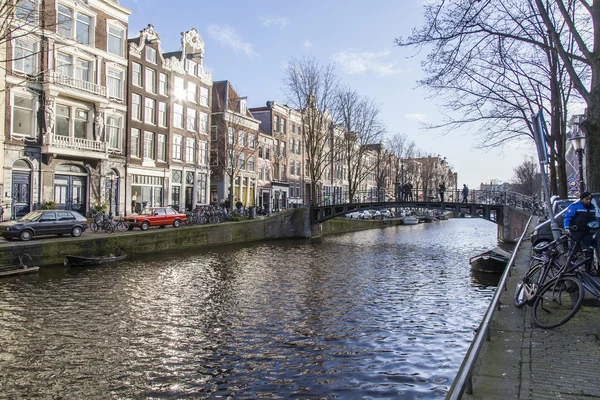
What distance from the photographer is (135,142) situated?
35250 mm

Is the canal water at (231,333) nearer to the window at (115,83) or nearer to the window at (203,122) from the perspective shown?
the window at (115,83)

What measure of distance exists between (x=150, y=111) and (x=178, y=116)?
3344 mm

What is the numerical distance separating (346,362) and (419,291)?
24.1ft

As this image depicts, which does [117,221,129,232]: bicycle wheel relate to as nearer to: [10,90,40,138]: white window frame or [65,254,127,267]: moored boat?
[65,254,127,267]: moored boat

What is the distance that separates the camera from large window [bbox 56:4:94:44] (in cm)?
2914

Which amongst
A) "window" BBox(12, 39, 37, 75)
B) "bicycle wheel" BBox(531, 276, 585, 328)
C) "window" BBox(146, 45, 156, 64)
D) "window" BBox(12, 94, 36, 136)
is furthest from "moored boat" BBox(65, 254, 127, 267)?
"window" BBox(146, 45, 156, 64)

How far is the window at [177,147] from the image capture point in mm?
39188

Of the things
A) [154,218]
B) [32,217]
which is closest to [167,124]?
[154,218]

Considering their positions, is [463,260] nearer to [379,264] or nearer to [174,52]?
[379,264]

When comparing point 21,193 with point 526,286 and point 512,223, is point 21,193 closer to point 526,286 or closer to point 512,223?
point 526,286

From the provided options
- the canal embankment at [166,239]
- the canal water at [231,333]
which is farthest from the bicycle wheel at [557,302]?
the canal embankment at [166,239]

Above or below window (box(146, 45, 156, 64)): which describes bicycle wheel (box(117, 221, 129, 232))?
below

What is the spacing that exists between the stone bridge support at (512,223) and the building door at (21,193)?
104ft

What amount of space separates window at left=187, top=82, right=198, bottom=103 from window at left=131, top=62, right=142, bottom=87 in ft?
18.4
